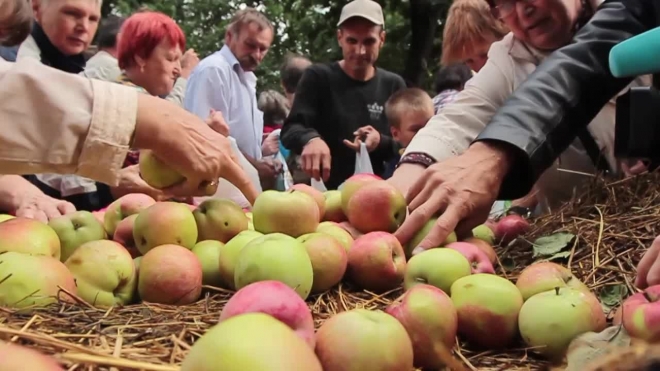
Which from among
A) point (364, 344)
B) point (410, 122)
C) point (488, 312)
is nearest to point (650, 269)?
point (488, 312)

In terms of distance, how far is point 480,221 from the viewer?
5.46 ft

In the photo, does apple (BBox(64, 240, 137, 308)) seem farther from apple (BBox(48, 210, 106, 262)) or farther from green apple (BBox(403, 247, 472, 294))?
green apple (BBox(403, 247, 472, 294))

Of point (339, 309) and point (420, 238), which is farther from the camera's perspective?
point (420, 238)

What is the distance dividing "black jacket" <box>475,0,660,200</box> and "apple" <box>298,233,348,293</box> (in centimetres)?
59

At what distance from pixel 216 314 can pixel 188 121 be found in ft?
1.65

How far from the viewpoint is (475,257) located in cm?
138

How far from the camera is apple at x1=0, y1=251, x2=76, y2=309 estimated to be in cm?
113

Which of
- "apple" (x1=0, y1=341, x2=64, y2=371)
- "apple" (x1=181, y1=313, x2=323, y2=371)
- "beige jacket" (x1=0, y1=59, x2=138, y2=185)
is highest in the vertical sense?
"beige jacket" (x1=0, y1=59, x2=138, y2=185)

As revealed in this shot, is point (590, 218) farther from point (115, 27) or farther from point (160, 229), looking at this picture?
point (115, 27)

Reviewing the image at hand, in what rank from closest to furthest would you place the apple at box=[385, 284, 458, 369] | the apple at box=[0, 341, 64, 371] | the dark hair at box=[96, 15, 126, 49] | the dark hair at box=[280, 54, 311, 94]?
the apple at box=[0, 341, 64, 371]
the apple at box=[385, 284, 458, 369]
the dark hair at box=[96, 15, 126, 49]
the dark hair at box=[280, 54, 311, 94]

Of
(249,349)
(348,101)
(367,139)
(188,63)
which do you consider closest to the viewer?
(249,349)

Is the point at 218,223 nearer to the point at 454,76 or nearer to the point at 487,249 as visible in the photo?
the point at 487,249

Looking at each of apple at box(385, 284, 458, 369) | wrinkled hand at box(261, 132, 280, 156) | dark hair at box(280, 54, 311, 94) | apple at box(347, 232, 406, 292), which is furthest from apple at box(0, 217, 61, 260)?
dark hair at box(280, 54, 311, 94)

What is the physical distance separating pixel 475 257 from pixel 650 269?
1.21ft
